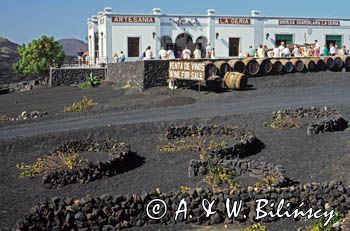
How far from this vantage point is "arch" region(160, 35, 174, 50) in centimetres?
4222

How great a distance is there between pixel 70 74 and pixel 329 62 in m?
19.6

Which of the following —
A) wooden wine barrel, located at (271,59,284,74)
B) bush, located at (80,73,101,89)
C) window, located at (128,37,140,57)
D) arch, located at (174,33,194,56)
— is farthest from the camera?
arch, located at (174,33,194,56)

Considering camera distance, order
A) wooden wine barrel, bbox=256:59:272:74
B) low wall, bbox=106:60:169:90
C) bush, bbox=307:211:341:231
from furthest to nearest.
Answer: wooden wine barrel, bbox=256:59:272:74 < low wall, bbox=106:60:169:90 < bush, bbox=307:211:341:231

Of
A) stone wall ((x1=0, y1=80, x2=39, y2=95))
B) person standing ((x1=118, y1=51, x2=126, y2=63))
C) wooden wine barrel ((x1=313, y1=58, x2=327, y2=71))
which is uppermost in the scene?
person standing ((x1=118, y1=51, x2=126, y2=63))

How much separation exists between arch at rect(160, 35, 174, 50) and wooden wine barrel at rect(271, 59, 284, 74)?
14.0m

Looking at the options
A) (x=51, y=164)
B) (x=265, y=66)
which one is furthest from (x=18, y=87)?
(x=51, y=164)

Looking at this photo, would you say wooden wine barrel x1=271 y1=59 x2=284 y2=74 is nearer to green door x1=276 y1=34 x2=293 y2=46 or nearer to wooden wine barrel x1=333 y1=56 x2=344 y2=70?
wooden wine barrel x1=333 y1=56 x2=344 y2=70

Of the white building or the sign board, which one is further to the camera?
the white building

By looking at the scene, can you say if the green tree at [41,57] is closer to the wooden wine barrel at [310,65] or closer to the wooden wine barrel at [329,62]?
the wooden wine barrel at [310,65]

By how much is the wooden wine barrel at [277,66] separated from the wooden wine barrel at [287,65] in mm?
295

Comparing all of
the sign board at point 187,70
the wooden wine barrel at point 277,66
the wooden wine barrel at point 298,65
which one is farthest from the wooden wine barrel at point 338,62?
the sign board at point 187,70

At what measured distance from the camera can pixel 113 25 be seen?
4053cm

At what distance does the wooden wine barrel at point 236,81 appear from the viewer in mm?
26144

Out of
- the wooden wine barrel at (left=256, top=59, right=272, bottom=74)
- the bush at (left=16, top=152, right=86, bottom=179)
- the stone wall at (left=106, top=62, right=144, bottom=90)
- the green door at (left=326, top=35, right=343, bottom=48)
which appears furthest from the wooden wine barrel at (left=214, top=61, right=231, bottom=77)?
the green door at (left=326, top=35, right=343, bottom=48)
